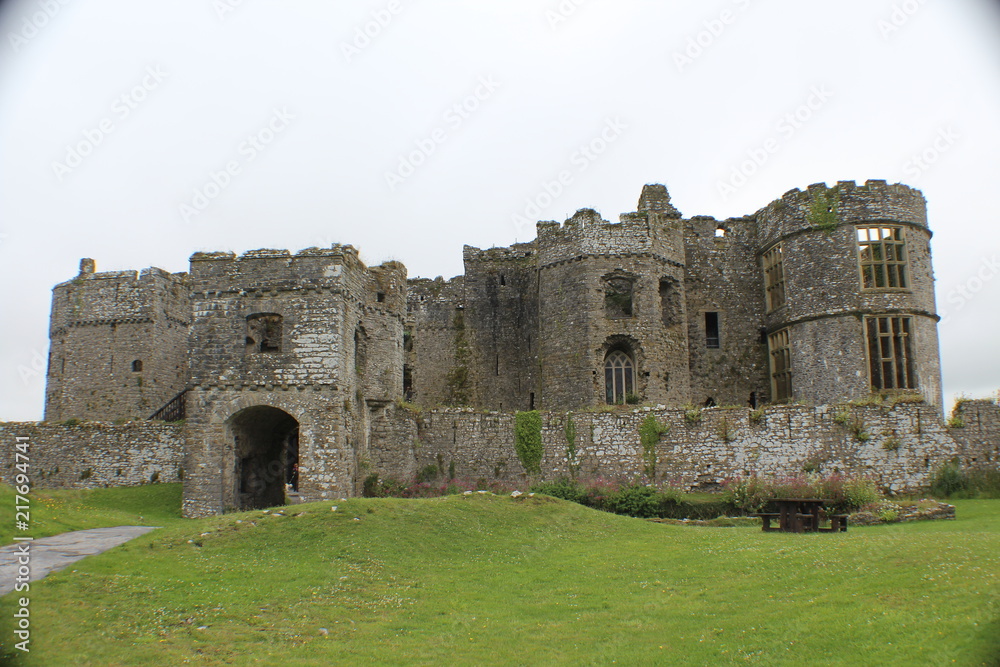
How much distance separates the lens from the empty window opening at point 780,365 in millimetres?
34750

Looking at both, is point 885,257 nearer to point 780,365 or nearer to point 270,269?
point 780,365

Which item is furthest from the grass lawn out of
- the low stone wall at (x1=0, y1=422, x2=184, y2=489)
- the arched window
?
the arched window

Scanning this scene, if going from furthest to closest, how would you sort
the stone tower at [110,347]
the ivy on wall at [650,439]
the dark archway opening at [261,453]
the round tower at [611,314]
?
the stone tower at [110,347], the round tower at [611,314], the ivy on wall at [650,439], the dark archway opening at [261,453]

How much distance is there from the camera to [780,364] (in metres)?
35.6

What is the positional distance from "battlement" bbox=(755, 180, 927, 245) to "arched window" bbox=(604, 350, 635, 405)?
30.5 feet

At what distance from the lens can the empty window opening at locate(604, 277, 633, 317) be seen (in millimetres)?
34406

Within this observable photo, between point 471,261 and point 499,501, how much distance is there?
23.2m

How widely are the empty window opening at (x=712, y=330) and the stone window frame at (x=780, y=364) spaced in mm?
2358

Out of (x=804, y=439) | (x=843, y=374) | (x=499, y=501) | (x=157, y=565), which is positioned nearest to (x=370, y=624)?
(x=157, y=565)

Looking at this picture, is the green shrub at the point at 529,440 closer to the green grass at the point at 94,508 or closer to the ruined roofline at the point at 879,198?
the green grass at the point at 94,508

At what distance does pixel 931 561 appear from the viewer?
12.0 meters

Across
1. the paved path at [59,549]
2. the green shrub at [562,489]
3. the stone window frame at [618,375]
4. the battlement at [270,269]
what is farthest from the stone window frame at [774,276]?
the paved path at [59,549]

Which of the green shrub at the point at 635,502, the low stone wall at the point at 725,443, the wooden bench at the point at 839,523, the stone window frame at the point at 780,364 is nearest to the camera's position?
the wooden bench at the point at 839,523

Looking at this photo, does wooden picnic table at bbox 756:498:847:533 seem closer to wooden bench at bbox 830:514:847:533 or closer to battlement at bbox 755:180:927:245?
wooden bench at bbox 830:514:847:533
